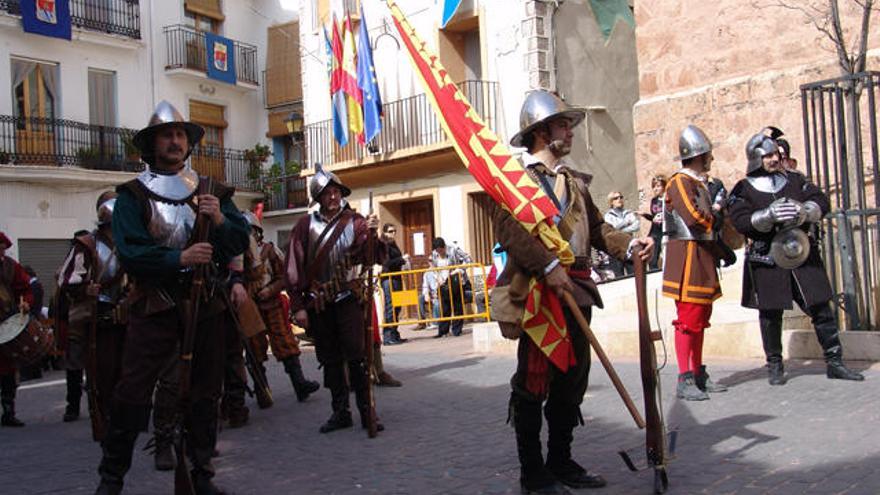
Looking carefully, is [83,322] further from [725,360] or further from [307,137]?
[307,137]

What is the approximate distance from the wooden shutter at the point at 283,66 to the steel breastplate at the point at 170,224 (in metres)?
26.4

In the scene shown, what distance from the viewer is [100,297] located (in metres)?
7.23

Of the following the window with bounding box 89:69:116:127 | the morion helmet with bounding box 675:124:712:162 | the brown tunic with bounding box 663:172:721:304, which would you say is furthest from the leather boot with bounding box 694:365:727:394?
the window with bounding box 89:69:116:127

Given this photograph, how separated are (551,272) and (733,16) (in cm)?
955

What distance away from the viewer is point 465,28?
21.5m

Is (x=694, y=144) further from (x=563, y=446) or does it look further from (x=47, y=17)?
(x=47, y=17)

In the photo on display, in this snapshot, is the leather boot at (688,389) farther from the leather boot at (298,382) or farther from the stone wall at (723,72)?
the stone wall at (723,72)

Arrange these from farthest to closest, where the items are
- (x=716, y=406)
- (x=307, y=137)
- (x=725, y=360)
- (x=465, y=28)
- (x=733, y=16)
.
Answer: (x=307, y=137)
(x=465, y=28)
(x=733, y=16)
(x=725, y=360)
(x=716, y=406)

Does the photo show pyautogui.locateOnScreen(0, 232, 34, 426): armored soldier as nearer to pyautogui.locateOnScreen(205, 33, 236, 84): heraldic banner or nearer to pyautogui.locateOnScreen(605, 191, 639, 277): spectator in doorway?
pyautogui.locateOnScreen(605, 191, 639, 277): spectator in doorway

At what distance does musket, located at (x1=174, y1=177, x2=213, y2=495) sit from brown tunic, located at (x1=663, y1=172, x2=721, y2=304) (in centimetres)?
389

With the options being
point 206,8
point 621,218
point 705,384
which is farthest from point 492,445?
point 206,8


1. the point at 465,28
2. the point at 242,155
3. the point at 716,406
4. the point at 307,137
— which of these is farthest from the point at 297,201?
the point at 716,406

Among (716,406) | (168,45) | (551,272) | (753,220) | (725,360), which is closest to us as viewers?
(551,272)

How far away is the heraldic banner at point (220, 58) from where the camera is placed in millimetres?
29297
